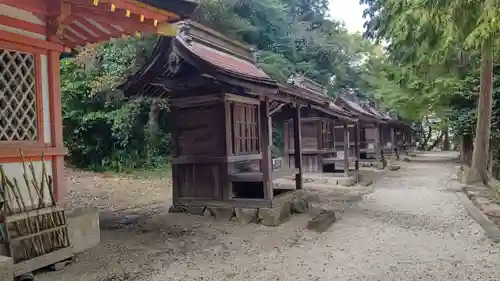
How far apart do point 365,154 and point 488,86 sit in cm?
1163

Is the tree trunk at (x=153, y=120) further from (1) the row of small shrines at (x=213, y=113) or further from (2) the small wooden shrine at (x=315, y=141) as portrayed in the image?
(1) the row of small shrines at (x=213, y=113)

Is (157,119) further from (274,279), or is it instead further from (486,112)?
(274,279)

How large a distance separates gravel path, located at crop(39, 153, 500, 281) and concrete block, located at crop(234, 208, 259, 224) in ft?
0.97

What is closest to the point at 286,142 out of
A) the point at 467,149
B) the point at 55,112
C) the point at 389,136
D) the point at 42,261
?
the point at 55,112

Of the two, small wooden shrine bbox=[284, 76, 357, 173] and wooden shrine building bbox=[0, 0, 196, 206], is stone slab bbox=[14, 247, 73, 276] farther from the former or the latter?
small wooden shrine bbox=[284, 76, 357, 173]

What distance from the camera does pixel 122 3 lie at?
14.8 ft

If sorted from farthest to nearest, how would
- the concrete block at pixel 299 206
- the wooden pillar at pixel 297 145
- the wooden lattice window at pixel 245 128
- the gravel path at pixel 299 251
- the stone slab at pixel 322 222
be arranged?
the wooden pillar at pixel 297 145 < the concrete block at pixel 299 206 < the wooden lattice window at pixel 245 128 < the stone slab at pixel 322 222 < the gravel path at pixel 299 251

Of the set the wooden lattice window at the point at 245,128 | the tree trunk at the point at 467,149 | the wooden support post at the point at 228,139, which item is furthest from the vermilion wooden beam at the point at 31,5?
the tree trunk at the point at 467,149

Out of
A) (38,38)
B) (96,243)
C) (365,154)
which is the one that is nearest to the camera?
(38,38)

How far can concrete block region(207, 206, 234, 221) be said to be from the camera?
26.3ft

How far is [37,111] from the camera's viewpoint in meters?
5.02

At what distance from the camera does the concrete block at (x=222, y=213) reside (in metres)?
8.02

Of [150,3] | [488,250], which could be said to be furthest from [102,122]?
[488,250]

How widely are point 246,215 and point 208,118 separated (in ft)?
6.63
